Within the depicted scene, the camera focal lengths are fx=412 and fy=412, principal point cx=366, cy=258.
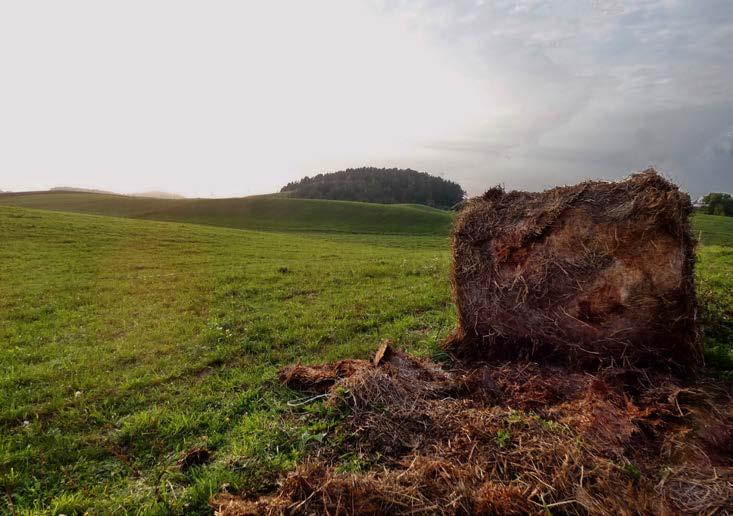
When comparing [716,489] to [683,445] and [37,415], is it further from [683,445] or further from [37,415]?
[37,415]

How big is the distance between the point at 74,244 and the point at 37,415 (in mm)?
27555

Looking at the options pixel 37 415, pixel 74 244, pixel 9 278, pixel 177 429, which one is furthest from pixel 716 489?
pixel 74 244

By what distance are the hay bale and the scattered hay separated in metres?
0.54

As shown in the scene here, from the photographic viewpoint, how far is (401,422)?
16.8 feet

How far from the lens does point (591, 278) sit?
21.0 ft

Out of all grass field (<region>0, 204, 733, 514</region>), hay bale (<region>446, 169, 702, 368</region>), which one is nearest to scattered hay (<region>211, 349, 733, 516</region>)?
hay bale (<region>446, 169, 702, 368</region>)

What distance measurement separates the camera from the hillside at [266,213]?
232 feet

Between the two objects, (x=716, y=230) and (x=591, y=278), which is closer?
(x=591, y=278)

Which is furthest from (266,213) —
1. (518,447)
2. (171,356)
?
(518,447)

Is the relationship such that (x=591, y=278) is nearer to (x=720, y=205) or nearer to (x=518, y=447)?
(x=518, y=447)

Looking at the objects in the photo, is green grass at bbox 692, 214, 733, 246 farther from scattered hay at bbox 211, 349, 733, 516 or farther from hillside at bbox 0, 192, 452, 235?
scattered hay at bbox 211, 349, 733, 516

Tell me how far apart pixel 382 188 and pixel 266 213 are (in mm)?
59744

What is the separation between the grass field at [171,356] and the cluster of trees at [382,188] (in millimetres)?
107532

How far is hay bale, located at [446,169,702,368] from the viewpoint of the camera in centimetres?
607
